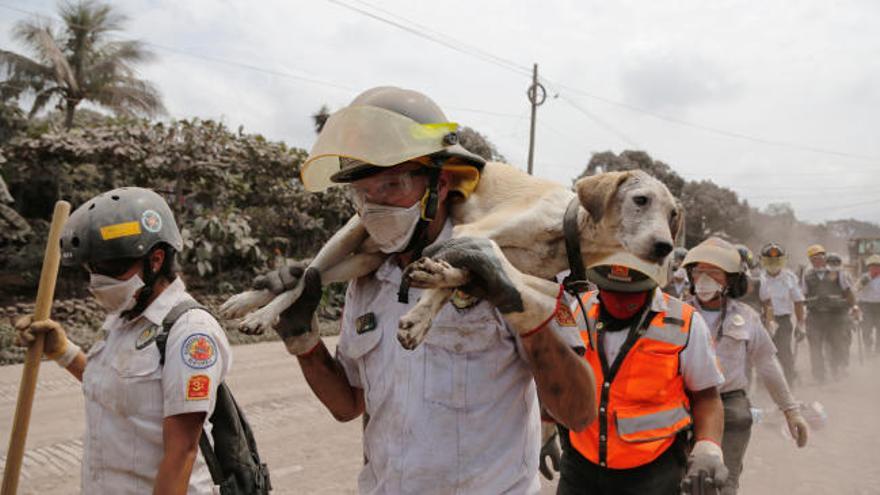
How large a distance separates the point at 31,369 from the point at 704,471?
2.77m

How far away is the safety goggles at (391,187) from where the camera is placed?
1787 millimetres

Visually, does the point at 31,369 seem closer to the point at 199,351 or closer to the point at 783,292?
the point at 199,351

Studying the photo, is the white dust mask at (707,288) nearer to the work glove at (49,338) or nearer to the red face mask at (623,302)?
the red face mask at (623,302)

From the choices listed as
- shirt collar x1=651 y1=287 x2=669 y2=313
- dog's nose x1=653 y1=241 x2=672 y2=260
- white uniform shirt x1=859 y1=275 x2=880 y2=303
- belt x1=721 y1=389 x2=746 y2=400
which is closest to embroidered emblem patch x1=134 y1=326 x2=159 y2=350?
dog's nose x1=653 y1=241 x2=672 y2=260

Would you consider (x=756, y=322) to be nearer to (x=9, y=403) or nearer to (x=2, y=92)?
(x=9, y=403)

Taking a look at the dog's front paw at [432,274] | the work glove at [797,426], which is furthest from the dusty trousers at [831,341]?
the dog's front paw at [432,274]

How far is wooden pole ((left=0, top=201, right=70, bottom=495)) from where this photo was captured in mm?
2492

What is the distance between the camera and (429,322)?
1370mm

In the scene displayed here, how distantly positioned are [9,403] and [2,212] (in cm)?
781

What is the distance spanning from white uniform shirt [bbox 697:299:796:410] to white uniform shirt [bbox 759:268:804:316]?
5017 mm

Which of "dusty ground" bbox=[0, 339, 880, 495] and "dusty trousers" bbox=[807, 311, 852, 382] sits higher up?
"dusty trousers" bbox=[807, 311, 852, 382]

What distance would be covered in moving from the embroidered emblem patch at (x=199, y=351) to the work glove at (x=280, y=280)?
0.44 meters

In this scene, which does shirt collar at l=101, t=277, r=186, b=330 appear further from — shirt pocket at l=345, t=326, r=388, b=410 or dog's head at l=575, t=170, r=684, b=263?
dog's head at l=575, t=170, r=684, b=263

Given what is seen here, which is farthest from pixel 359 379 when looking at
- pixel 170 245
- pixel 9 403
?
pixel 9 403
